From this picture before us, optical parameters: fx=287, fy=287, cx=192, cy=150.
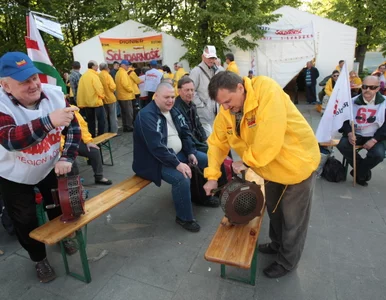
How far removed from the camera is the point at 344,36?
393 inches

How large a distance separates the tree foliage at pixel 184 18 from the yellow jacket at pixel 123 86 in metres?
3.47

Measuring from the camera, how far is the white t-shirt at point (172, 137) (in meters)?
3.55

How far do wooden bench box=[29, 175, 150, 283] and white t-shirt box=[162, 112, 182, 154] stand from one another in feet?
2.14

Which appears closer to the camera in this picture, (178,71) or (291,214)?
(291,214)

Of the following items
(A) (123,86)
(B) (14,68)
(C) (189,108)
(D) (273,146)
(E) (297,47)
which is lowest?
(A) (123,86)

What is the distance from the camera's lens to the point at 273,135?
1.91m

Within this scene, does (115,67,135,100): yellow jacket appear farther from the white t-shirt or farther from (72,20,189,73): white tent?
the white t-shirt

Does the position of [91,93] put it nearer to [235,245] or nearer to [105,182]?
[105,182]

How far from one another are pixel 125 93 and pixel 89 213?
19.2 feet

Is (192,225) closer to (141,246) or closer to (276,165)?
(141,246)

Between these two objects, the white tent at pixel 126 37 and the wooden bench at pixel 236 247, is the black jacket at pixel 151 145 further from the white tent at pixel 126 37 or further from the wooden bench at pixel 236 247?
the white tent at pixel 126 37

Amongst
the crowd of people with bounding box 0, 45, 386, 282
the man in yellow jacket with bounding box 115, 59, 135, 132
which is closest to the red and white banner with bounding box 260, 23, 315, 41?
the man in yellow jacket with bounding box 115, 59, 135, 132

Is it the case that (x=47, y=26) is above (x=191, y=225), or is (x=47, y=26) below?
above

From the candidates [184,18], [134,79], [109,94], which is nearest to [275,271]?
[109,94]
